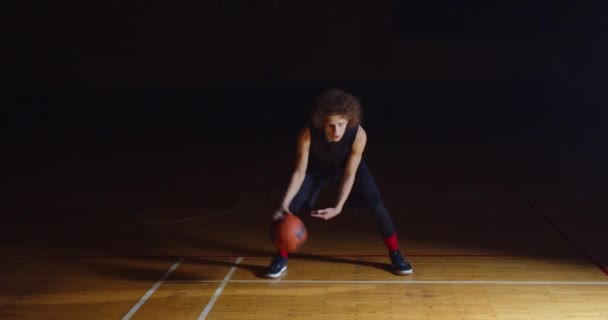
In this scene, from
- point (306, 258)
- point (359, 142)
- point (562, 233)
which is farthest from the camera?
point (562, 233)

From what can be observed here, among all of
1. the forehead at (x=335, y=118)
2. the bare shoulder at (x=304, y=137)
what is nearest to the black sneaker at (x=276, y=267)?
the bare shoulder at (x=304, y=137)

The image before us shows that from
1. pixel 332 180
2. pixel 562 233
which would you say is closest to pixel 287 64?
pixel 562 233

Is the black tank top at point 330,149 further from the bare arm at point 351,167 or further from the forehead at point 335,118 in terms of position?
the forehead at point 335,118

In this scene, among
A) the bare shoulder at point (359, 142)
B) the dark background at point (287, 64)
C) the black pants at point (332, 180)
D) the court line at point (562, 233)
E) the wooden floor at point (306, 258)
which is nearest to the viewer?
the wooden floor at point (306, 258)

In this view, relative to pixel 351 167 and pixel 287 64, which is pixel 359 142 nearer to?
pixel 351 167

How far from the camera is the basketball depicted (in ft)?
12.7

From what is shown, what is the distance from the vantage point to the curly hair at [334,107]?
358 centimetres

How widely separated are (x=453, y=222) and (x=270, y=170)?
11.0ft

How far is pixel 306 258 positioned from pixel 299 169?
956mm

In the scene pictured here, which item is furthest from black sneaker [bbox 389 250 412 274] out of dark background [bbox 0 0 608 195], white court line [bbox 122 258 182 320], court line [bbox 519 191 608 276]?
dark background [bbox 0 0 608 195]

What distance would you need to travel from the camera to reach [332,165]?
399 centimetres

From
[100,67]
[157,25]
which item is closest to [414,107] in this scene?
[157,25]

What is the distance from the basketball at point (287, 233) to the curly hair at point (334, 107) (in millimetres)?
617

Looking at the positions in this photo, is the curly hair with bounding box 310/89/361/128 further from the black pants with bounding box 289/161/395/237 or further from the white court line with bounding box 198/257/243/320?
the white court line with bounding box 198/257/243/320
